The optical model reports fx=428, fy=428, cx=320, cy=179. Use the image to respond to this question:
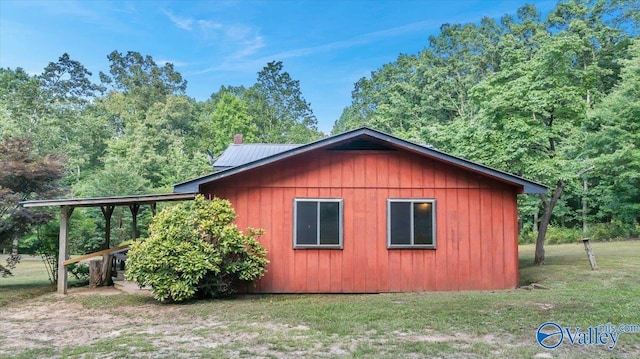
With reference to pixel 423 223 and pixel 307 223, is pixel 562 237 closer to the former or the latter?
pixel 423 223

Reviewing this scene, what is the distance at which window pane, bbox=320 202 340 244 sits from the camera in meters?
8.27

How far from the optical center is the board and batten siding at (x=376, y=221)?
8.27 meters

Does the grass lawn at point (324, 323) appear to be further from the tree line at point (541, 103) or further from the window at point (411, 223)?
the tree line at point (541, 103)

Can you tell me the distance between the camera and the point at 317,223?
326 inches

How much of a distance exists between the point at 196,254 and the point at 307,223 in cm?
218

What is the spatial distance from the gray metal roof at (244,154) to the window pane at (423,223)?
4.78 metres

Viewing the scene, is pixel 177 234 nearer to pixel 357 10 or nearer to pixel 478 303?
pixel 478 303

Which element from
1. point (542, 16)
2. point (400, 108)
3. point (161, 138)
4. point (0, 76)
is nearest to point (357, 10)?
point (400, 108)

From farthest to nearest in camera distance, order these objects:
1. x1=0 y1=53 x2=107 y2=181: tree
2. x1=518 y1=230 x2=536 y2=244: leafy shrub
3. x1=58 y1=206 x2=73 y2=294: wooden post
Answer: x1=0 y1=53 x2=107 y2=181: tree < x1=518 y1=230 x2=536 y2=244: leafy shrub < x1=58 y1=206 x2=73 y2=294: wooden post

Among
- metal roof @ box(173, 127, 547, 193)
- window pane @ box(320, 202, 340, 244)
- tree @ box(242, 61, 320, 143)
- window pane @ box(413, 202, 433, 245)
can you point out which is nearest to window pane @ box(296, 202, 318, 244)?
window pane @ box(320, 202, 340, 244)

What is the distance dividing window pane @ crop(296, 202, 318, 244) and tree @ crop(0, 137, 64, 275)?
5.77 metres

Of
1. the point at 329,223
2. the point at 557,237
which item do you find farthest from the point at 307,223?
the point at 557,237

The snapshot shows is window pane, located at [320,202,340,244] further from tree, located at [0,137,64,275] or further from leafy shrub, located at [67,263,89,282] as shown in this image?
leafy shrub, located at [67,263,89,282]

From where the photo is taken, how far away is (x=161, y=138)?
3061 cm
